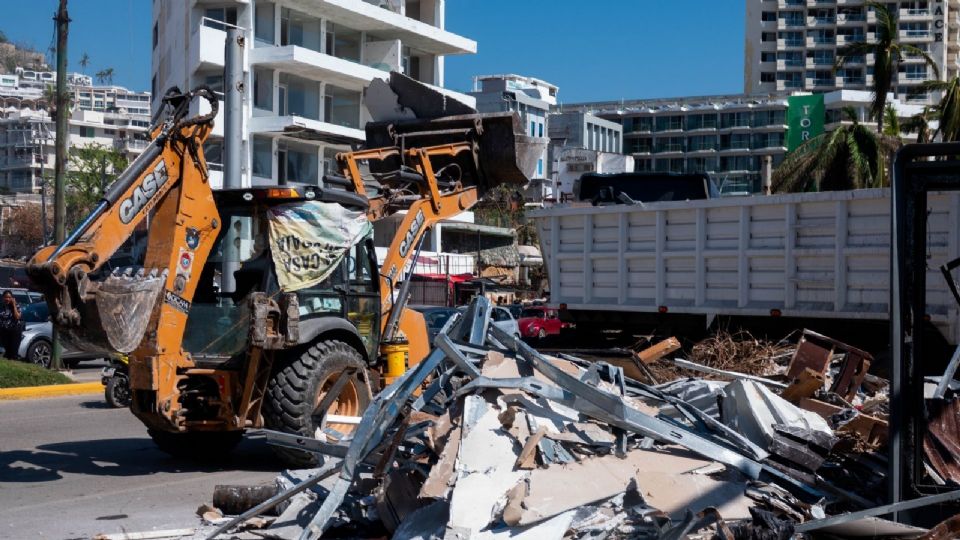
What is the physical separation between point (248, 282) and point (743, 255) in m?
6.79

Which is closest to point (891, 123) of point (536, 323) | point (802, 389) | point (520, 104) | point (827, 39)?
point (536, 323)

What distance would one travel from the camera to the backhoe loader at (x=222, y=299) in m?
8.69

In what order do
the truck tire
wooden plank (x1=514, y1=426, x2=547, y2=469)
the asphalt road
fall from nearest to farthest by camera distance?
wooden plank (x1=514, y1=426, x2=547, y2=469) → the asphalt road → the truck tire

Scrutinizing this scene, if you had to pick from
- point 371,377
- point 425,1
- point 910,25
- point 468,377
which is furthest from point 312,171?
point 910,25

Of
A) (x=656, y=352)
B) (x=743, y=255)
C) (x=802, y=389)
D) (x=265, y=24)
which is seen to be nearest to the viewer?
(x=802, y=389)

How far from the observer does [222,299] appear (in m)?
10.1

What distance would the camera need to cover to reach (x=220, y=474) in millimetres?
9805

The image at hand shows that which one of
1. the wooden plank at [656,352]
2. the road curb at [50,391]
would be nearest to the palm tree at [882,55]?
the wooden plank at [656,352]

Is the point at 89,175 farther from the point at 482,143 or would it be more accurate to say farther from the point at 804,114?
the point at 804,114

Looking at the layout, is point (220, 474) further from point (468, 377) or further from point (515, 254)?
point (515, 254)

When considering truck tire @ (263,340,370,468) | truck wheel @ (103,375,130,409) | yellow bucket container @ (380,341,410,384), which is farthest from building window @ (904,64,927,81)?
truck tire @ (263,340,370,468)

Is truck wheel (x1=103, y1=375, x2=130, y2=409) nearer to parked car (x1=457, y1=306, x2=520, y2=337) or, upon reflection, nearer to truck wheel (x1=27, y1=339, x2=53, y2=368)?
parked car (x1=457, y1=306, x2=520, y2=337)

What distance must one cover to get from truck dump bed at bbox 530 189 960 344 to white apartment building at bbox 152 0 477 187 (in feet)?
73.6

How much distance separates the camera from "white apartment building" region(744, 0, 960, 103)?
4318 inches
